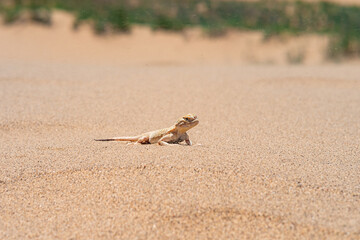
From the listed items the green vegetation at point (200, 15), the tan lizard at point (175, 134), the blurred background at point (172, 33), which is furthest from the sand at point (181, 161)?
the green vegetation at point (200, 15)

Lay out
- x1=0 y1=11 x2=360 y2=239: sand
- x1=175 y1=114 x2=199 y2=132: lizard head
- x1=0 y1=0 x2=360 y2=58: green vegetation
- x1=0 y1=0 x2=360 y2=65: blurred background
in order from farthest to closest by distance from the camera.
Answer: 1. x1=0 y1=0 x2=360 y2=58: green vegetation
2. x1=0 y1=0 x2=360 y2=65: blurred background
3. x1=175 y1=114 x2=199 y2=132: lizard head
4. x1=0 y1=11 x2=360 y2=239: sand

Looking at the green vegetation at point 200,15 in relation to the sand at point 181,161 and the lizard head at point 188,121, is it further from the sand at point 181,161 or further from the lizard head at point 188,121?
the lizard head at point 188,121

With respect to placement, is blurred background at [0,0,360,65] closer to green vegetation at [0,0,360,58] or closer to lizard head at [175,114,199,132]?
green vegetation at [0,0,360,58]

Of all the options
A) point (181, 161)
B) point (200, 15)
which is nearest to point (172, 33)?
point (200, 15)

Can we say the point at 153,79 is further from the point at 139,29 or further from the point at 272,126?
the point at 139,29

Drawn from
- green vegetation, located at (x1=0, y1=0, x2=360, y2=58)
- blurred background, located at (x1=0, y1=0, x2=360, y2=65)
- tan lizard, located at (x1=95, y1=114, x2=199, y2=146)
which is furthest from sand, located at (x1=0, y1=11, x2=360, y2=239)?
green vegetation, located at (x1=0, y1=0, x2=360, y2=58)

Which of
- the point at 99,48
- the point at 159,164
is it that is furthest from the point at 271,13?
the point at 159,164

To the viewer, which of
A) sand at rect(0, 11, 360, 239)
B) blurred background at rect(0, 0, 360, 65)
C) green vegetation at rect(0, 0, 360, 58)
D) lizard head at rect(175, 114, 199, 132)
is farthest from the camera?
green vegetation at rect(0, 0, 360, 58)

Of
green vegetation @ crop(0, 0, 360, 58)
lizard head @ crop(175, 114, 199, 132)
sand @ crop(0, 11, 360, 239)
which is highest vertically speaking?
green vegetation @ crop(0, 0, 360, 58)
